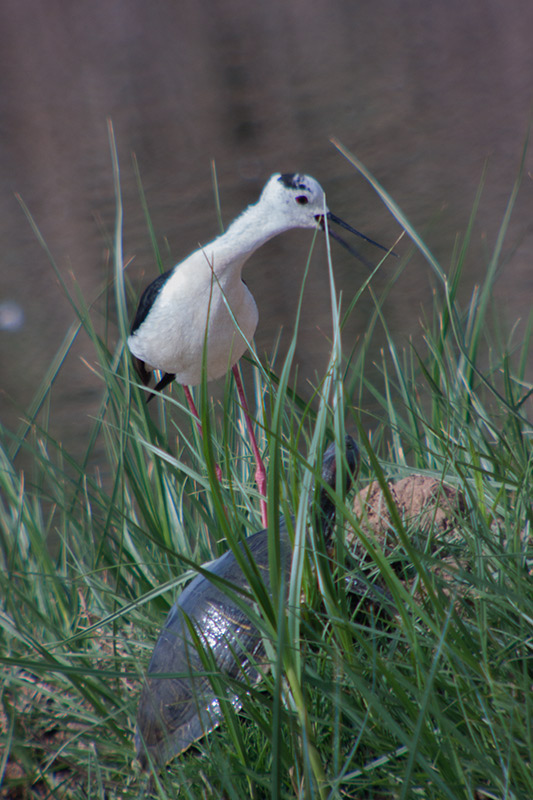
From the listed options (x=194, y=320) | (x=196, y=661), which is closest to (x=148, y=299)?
(x=194, y=320)

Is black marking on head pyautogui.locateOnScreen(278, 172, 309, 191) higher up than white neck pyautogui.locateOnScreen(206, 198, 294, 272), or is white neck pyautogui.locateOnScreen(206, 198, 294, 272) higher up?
black marking on head pyautogui.locateOnScreen(278, 172, 309, 191)

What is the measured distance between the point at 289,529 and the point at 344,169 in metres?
2.03

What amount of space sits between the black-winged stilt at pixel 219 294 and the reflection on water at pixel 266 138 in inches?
52.5

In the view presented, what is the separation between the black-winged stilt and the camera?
745mm

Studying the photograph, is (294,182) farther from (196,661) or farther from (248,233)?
(196,661)

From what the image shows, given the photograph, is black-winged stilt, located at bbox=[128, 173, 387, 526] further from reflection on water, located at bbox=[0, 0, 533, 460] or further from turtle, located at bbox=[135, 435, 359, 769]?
reflection on water, located at bbox=[0, 0, 533, 460]

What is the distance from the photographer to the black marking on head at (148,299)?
0.85 meters

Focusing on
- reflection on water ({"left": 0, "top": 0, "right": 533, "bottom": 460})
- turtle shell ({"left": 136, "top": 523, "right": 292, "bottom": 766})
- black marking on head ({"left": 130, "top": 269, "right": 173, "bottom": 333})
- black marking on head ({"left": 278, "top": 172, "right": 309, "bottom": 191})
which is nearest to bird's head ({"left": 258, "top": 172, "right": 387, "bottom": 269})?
black marking on head ({"left": 278, "top": 172, "right": 309, "bottom": 191})

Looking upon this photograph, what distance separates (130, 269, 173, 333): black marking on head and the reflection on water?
1.30 meters

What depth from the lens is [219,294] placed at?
789 mm

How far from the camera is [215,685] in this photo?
17.9 inches

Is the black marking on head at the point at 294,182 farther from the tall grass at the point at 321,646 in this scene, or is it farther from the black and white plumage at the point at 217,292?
the tall grass at the point at 321,646

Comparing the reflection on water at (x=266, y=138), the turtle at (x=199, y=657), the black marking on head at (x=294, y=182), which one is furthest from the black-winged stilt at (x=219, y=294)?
the reflection on water at (x=266, y=138)

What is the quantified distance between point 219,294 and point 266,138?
174cm
